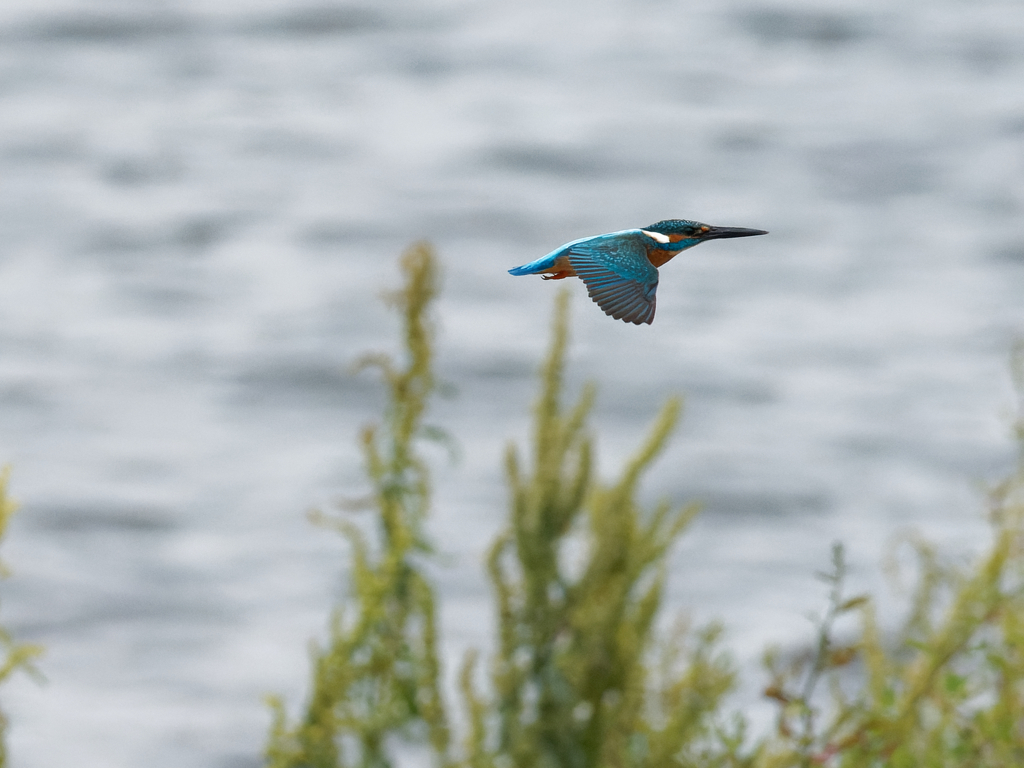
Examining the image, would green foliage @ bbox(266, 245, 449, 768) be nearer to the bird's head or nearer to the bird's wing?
the bird's head

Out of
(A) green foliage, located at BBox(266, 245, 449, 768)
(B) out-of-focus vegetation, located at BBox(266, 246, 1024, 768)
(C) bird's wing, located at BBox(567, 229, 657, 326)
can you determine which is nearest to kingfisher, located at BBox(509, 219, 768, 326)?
(C) bird's wing, located at BBox(567, 229, 657, 326)

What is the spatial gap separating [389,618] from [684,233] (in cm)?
179

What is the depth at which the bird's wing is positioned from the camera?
63.4 inches

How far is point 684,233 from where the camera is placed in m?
1.94

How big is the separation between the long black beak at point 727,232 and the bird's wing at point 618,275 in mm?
78

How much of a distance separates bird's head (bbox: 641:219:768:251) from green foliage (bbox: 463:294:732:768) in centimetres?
110

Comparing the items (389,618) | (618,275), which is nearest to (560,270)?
(618,275)

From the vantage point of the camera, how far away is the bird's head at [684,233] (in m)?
1.88

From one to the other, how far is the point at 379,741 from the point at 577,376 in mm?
9750

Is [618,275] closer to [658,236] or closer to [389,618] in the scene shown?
[658,236]

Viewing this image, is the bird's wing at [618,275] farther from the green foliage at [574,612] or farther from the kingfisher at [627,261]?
the green foliage at [574,612]

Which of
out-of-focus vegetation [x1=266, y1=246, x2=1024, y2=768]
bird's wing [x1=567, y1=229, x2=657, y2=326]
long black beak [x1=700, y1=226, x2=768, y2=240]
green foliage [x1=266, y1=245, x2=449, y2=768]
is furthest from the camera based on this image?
green foliage [x1=266, y1=245, x2=449, y2=768]

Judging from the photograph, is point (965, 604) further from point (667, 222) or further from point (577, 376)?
point (577, 376)

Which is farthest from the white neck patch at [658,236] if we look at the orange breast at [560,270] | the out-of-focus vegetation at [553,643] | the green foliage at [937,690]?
the out-of-focus vegetation at [553,643]
